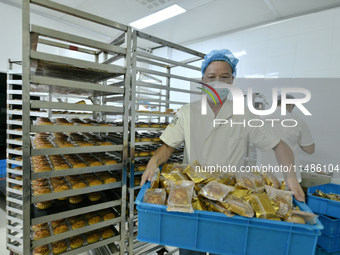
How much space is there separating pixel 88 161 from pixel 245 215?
135 centimetres

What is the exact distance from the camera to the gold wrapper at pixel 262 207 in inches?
30.4

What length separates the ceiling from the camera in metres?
3.13

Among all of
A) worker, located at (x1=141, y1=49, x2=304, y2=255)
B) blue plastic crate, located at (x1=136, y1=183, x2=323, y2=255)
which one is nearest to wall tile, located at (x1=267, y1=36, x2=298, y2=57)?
worker, located at (x1=141, y1=49, x2=304, y2=255)

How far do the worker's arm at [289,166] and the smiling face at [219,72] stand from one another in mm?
696

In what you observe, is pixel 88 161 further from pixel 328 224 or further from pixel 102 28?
pixel 102 28

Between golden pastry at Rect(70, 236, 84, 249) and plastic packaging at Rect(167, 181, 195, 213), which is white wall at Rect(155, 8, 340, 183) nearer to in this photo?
plastic packaging at Rect(167, 181, 195, 213)

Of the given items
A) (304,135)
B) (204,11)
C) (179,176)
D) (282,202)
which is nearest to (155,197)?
(179,176)

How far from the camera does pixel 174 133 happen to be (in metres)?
1.64

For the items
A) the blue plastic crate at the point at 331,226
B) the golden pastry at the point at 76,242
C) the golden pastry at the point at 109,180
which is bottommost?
the golden pastry at the point at 76,242

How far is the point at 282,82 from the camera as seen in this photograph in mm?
3586

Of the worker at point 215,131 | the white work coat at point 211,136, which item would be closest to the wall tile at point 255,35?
the worker at point 215,131

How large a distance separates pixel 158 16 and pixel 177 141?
327cm

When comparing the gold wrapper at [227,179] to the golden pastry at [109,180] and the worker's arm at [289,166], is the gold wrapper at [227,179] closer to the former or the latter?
the worker's arm at [289,166]

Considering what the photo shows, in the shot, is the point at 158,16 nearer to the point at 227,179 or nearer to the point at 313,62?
the point at 313,62
